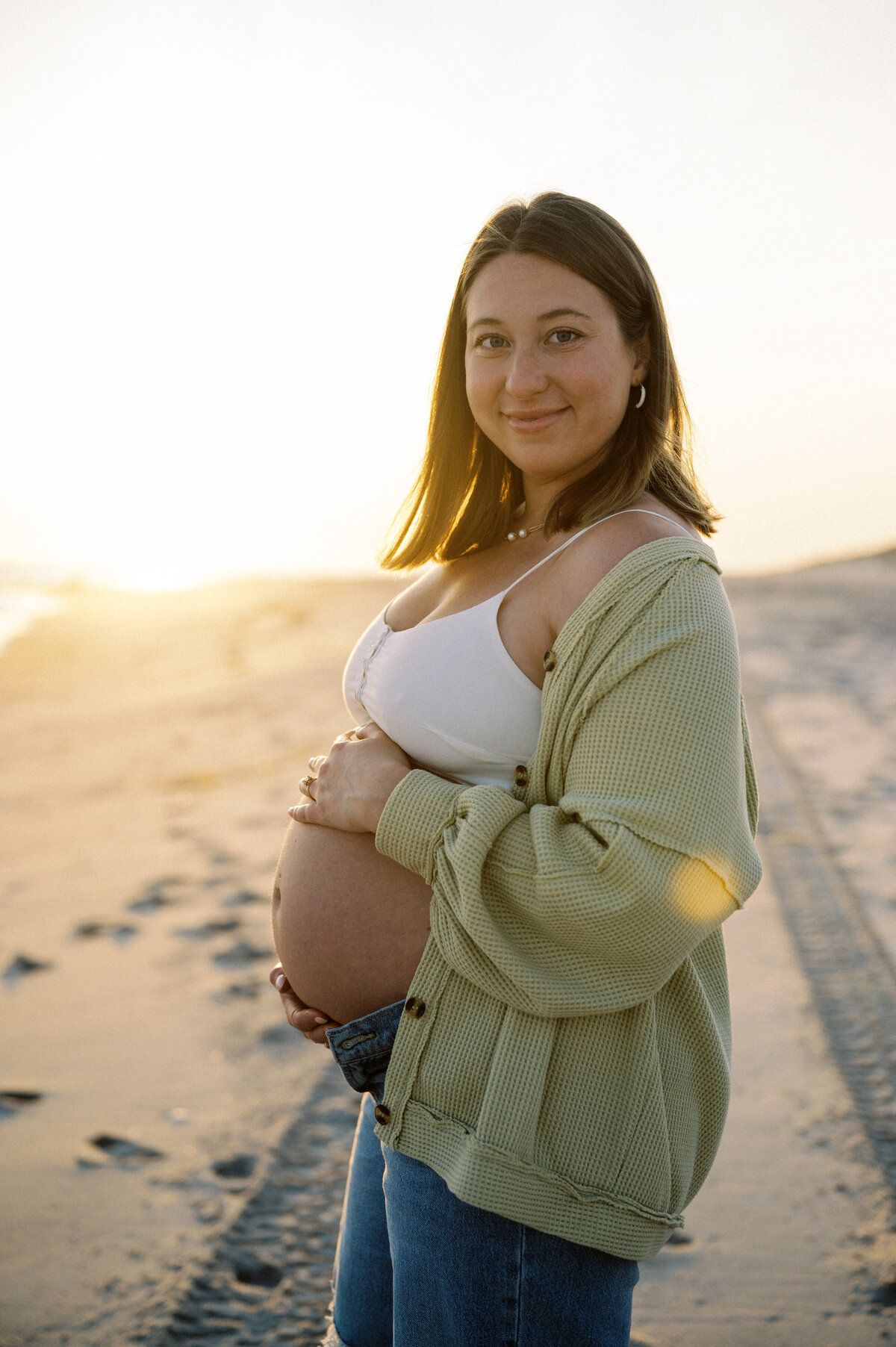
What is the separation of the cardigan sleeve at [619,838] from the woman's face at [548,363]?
0.41 metres

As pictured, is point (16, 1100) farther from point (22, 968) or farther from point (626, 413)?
point (626, 413)

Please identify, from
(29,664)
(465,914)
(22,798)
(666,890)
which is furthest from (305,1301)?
(29,664)

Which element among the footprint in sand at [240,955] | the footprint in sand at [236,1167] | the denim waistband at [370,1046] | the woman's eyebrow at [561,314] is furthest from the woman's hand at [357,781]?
the footprint in sand at [240,955]

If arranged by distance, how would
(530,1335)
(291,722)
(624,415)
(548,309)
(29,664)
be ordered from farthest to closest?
(29,664) → (291,722) → (624,415) → (548,309) → (530,1335)

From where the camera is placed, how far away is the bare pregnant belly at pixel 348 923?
1.52 m

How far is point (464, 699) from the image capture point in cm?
149

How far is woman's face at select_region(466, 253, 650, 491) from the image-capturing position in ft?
5.09

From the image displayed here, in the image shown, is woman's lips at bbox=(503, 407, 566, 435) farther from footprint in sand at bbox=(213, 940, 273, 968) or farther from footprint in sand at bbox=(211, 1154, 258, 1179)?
footprint in sand at bbox=(213, 940, 273, 968)

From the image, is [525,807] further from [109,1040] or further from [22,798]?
[22,798]

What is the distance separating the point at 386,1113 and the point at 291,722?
662 cm

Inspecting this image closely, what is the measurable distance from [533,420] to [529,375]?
0.08 metres

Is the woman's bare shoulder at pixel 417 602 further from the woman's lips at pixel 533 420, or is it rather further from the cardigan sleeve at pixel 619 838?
the cardigan sleeve at pixel 619 838

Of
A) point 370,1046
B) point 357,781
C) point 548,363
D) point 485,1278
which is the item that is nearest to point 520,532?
point 548,363

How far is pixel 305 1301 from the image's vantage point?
2268mm
